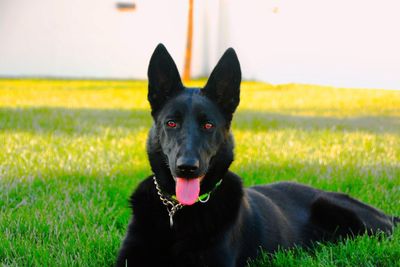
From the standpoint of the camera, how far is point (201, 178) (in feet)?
10.7

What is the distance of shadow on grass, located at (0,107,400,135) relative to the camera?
30.1 feet

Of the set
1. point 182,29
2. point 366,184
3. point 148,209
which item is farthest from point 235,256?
point 182,29

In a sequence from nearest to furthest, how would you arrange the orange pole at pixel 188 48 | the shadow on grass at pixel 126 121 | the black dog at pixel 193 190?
the black dog at pixel 193 190, the shadow on grass at pixel 126 121, the orange pole at pixel 188 48

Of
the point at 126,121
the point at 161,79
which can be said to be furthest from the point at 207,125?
the point at 126,121

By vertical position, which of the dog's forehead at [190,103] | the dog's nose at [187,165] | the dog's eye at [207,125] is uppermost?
the dog's forehead at [190,103]

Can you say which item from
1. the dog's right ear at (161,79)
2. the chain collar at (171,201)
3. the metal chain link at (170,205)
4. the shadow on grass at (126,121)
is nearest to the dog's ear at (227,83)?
the dog's right ear at (161,79)

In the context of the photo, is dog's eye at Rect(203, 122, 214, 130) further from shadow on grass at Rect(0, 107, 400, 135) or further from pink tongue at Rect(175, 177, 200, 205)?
shadow on grass at Rect(0, 107, 400, 135)

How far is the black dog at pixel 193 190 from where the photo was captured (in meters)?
3.17

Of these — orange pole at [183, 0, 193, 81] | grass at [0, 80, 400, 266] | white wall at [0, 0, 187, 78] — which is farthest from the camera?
white wall at [0, 0, 187, 78]

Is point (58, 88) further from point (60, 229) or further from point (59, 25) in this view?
point (60, 229)

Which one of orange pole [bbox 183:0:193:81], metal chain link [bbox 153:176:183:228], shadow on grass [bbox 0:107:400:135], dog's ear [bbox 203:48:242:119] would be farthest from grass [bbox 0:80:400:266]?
orange pole [bbox 183:0:193:81]

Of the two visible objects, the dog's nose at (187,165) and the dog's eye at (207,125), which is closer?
the dog's nose at (187,165)

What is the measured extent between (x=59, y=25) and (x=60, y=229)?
1896cm

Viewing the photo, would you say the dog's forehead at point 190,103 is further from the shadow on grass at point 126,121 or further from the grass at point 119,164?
the shadow on grass at point 126,121
